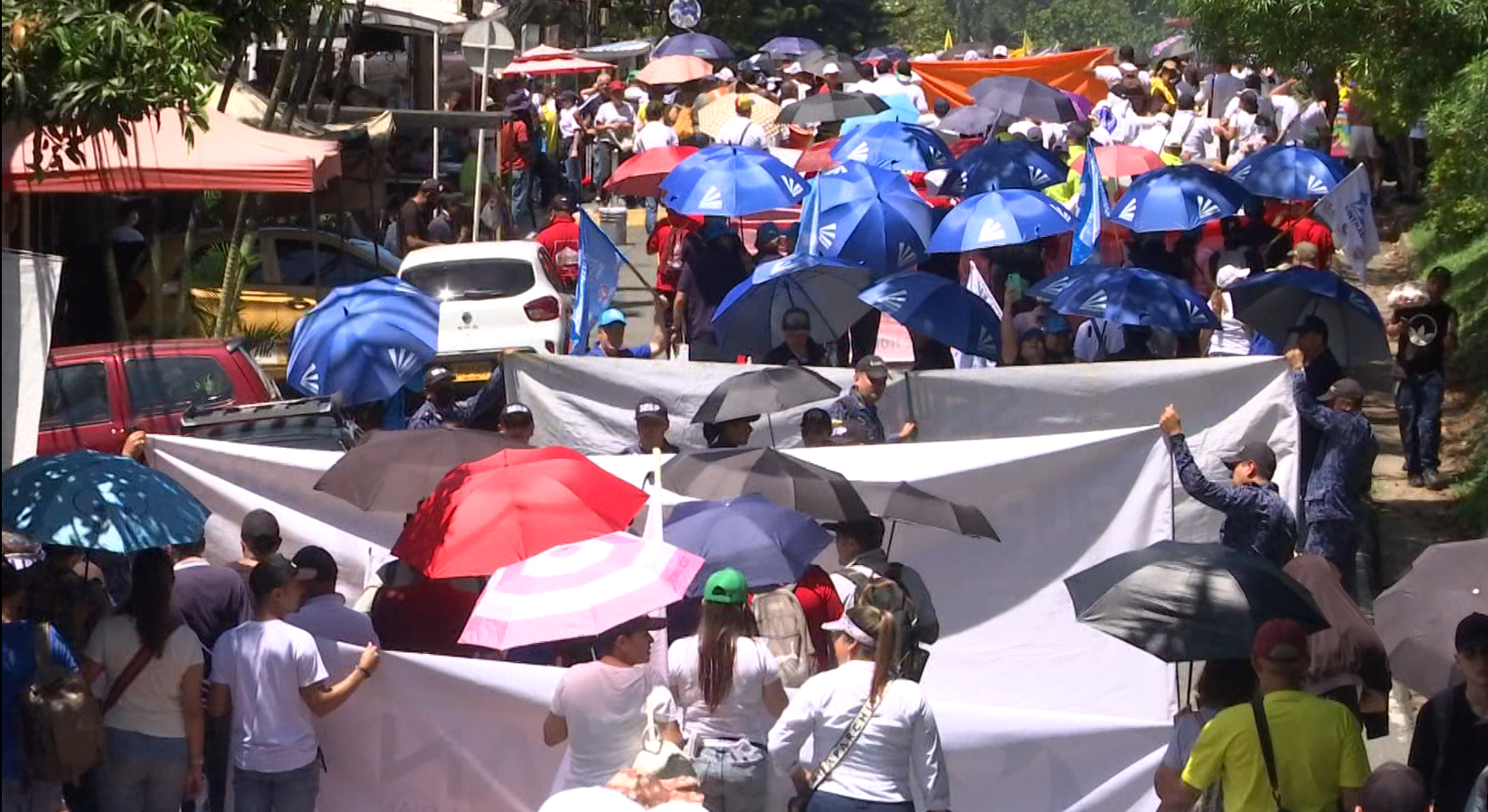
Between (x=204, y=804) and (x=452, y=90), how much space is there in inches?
1006

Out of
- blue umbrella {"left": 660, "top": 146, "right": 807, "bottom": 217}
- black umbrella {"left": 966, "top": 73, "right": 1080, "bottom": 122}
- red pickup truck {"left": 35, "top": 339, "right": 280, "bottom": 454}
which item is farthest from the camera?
black umbrella {"left": 966, "top": 73, "right": 1080, "bottom": 122}

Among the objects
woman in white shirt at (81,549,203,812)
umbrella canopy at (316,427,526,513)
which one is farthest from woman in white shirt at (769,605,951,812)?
umbrella canopy at (316,427,526,513)

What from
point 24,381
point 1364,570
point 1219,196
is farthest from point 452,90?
point 24,381

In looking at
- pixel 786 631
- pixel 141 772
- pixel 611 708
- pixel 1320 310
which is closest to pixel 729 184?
pixel 1320 310

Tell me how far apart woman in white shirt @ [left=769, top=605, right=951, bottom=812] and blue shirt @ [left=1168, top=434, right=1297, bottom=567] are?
287 centimetres

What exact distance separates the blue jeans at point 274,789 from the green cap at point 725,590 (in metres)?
1.87

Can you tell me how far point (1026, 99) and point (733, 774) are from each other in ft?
54.8

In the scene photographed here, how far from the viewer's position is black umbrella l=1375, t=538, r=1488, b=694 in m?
7.61

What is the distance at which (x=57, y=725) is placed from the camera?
261 inches

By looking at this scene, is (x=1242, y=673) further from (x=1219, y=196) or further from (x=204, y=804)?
(x=1219, y=196)

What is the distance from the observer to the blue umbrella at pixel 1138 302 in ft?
40.5

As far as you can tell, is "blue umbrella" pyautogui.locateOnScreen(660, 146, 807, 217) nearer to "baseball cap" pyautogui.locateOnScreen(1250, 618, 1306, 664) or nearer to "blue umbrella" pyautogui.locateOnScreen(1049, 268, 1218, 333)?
"blue umbrella" pyautogui.locateOnScreen(1049, 268, 1218, 333)

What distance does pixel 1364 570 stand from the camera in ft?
41.4

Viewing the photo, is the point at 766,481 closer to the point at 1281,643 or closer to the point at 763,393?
the point at 763,393
